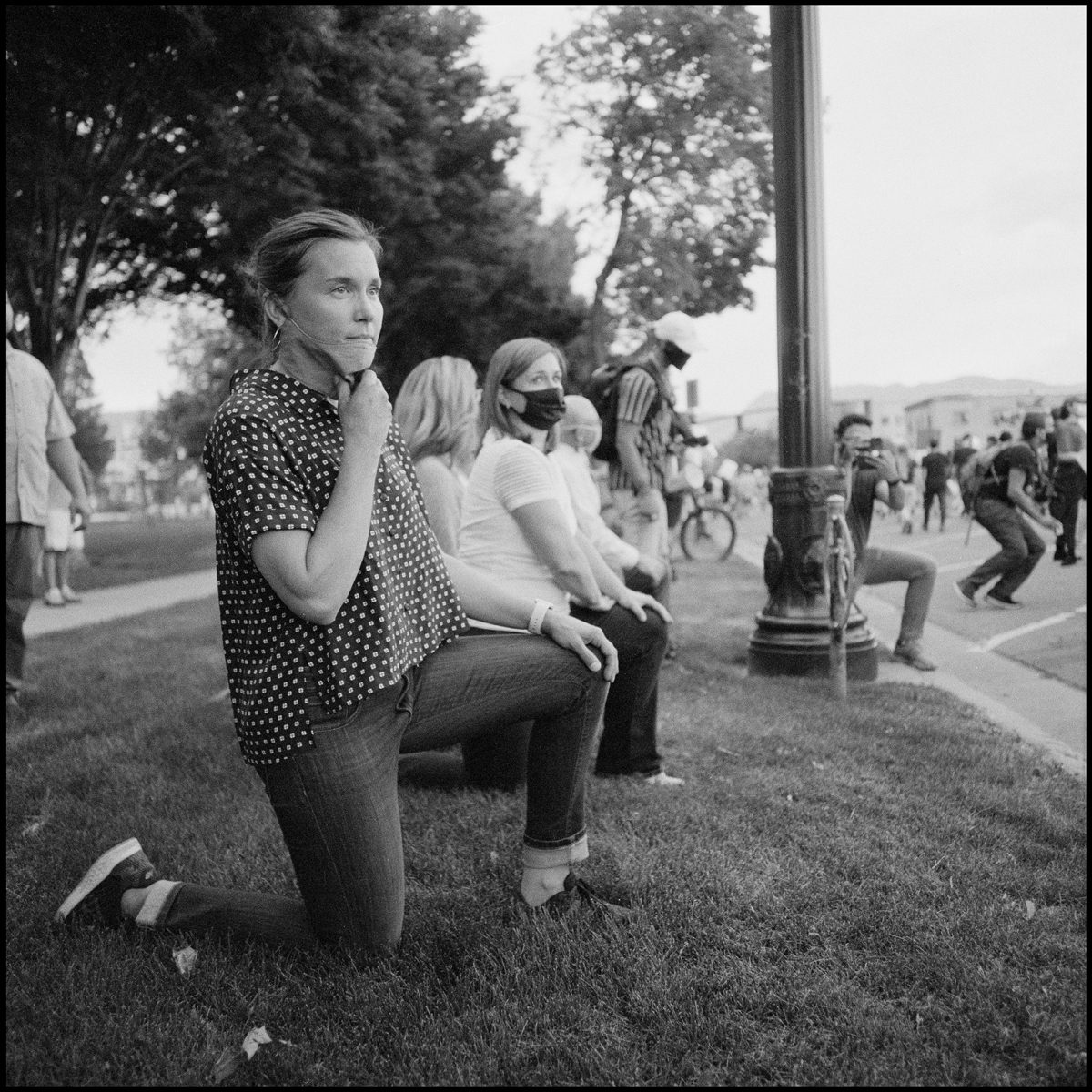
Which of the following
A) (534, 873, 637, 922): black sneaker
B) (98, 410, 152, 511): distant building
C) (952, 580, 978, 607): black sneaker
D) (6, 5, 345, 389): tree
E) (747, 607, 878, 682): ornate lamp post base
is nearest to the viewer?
(534, 873, 637, 922): black sneaker

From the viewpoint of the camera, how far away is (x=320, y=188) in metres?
15.7

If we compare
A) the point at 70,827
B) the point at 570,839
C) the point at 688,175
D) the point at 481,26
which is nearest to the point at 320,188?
the point at 481,26

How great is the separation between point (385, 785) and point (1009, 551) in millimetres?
8163

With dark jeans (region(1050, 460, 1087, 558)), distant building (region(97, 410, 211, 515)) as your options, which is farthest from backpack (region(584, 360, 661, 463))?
distant building (region(97, 410, 211, 515))

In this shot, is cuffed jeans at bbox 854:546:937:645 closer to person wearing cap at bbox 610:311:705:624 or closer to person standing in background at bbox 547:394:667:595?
person wearing cap at bbox 610:311:705:624

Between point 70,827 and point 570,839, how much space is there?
190 cm

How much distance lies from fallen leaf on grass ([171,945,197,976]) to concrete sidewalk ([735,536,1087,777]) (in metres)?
3.24

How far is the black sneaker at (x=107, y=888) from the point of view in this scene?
297 cm

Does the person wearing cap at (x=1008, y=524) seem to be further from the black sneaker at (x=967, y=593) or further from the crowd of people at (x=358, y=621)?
the crowd of people at (x=358, y=621)

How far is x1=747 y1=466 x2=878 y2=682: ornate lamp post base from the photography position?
21.1ft

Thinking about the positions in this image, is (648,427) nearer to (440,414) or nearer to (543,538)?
(440,414)

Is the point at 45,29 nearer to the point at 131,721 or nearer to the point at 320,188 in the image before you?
the point at 320,188

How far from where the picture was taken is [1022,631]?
27.2ft

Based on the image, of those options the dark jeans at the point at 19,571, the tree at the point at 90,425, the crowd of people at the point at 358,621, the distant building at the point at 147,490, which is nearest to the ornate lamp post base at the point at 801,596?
the crowd of people at the point at 358,621
